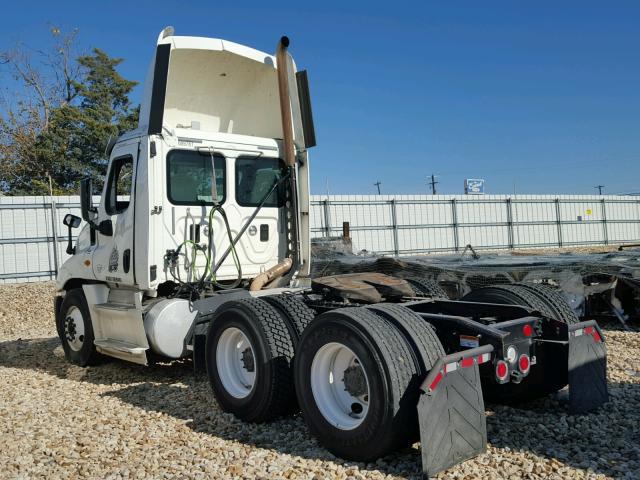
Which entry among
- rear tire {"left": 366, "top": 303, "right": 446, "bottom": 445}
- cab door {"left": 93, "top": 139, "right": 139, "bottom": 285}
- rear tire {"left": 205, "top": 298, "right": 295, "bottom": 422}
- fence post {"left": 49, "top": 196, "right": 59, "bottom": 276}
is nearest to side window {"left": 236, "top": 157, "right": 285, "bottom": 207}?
cab door {"left": 93, "top": 139, "right": 139, "bottom": 285}

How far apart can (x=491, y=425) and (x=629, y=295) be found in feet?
17.6

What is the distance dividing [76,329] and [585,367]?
19.6 ft

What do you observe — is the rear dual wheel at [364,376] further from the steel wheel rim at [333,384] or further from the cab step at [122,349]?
the cab step at [122,349]

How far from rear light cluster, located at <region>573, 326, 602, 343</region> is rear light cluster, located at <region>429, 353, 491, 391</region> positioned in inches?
33.5

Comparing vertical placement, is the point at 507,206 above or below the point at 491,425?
above

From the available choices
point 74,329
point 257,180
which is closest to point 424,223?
point 257,180

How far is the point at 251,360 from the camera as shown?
501 cm

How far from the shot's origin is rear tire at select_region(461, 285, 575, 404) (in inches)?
179

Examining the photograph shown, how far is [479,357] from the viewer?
379 cm

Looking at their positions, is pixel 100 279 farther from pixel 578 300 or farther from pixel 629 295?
pixel 629 295

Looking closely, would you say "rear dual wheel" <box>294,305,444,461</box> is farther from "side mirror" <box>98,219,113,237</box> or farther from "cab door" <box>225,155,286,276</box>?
"side mirror" <box>98,219,113,237</box>

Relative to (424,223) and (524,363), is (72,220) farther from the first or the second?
(424,223)

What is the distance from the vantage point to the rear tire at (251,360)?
15.5ft

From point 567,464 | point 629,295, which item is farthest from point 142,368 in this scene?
point 629,295
